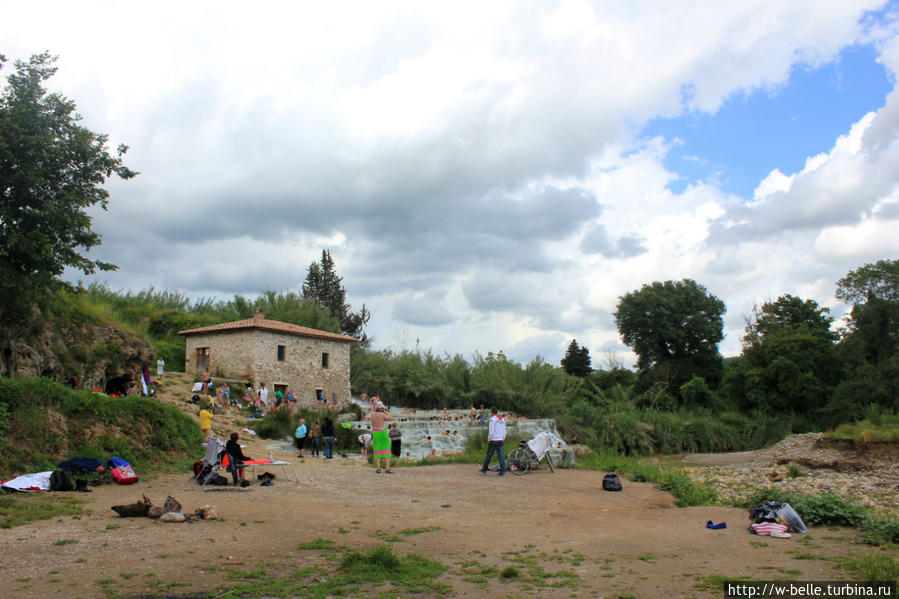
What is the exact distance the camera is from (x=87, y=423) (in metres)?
13.6

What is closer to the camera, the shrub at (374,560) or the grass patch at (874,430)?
the shrub at (374,560)

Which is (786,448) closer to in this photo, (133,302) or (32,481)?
(32,481)

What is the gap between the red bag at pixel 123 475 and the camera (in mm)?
12359

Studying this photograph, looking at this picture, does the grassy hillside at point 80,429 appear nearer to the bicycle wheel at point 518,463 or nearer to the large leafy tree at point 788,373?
the bicycle wheel at point 518,463

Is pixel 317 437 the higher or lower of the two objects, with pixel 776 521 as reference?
higher

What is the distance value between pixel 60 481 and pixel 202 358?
22908mm

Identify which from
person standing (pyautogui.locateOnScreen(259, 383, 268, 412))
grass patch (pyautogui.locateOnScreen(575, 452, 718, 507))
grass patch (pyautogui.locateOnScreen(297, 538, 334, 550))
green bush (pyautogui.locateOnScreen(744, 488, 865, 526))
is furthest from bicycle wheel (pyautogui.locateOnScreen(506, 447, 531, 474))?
person standing (pyautogui.locateOnScreen(259, 383, 268, 412))

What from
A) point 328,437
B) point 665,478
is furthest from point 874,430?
point 328,437

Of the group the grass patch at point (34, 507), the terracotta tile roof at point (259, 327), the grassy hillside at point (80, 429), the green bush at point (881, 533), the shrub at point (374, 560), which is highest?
the terracotta tile roof at point (259, 327)

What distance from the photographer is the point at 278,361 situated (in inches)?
1262

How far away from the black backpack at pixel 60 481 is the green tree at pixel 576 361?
54037 millimetres

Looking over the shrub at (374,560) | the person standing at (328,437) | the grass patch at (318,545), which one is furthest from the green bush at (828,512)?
the person standing at (328,437)

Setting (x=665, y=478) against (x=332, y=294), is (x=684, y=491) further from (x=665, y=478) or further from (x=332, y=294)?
(x=332, y=294)

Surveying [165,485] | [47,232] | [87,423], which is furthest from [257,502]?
[47,232]
